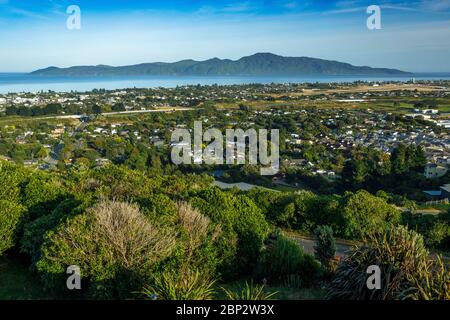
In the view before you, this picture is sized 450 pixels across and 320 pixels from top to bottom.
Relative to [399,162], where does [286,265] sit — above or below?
above

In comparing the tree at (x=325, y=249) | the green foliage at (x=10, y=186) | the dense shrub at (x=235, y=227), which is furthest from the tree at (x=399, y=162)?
the green foliage at (x=10, y=186)

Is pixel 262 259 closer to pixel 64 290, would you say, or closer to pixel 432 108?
pixel 64 290

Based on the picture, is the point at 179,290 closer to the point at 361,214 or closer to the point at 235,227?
the point at 235,227

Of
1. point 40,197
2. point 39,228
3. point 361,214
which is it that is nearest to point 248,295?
point 39,228

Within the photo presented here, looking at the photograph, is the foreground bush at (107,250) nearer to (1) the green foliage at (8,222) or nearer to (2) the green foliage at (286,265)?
(2) the green foliage at (286,265)

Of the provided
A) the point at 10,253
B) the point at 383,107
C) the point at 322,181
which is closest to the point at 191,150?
the point at 322,181
